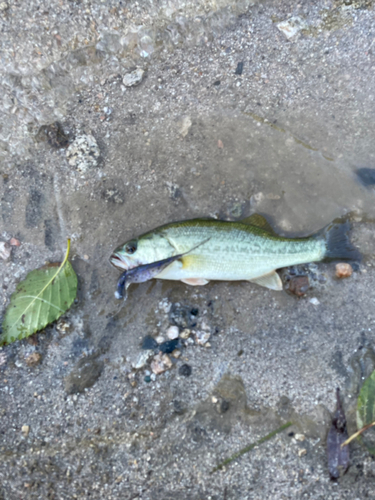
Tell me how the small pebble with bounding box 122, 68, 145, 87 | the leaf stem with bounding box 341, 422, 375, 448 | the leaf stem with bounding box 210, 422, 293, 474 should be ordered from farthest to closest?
1. the small pebble with bounding box 122, 68, 145, 87
2. the leaf stem with bounding box 210, 422, 293, 474
3. the leaf stem with bounding box 341, 422, 375, 448

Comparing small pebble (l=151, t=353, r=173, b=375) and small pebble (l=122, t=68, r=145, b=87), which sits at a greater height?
small pebble (l=122, t=68, r=145, b=87)

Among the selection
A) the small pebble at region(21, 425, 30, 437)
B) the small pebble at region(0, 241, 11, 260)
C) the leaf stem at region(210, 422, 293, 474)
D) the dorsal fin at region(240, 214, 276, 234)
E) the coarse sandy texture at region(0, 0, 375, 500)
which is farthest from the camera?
the small pebble at region(0, 241, 11, 260)

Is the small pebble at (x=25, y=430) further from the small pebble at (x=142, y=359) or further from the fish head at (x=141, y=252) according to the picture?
the fish head at (x=141, y=252)

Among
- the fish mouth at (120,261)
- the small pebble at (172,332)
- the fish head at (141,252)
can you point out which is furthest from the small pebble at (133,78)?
the small pebble at (172,332)

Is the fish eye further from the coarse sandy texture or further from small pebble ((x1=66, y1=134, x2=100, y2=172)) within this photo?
small pebble ((x1=66, y1=134, x2=100, y2=172))

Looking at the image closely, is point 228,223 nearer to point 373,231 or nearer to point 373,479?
point 373,231

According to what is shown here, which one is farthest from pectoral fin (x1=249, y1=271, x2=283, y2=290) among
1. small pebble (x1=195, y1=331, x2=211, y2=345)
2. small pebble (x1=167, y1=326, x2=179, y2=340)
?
small pebble (x1=167, y1=326, x2=179, y2=340)

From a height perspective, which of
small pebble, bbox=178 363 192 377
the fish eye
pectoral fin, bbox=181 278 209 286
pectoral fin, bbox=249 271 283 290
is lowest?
small pebble, bbox=178 363 192 377
